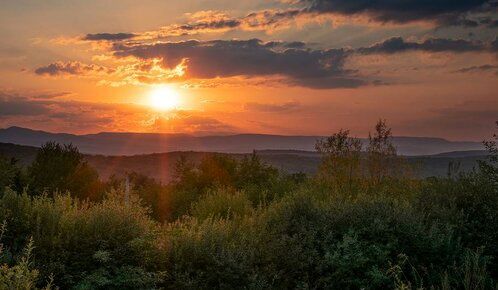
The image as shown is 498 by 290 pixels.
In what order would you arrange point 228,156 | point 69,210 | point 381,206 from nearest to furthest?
point 69,210, point 381,206, point 228,156

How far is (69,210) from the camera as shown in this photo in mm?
12156

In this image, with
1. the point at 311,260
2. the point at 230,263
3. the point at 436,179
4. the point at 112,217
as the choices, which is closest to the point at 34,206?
the point at 112,217

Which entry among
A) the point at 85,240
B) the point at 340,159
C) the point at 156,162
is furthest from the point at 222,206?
the point at 156,162

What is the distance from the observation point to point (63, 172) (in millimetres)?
24844

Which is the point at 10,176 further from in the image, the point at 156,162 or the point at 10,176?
the point at 156,162

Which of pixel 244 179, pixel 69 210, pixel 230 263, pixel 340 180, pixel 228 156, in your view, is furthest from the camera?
pixel 228 156

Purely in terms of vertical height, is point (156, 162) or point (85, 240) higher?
point (85, 240)

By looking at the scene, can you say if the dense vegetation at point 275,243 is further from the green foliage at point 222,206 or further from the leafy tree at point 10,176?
the leafy tree at point 10,176

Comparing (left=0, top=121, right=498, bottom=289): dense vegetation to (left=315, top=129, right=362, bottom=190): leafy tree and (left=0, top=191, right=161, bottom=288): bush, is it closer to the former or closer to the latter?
(left=0, top=191, right=161, bottom=288): bush

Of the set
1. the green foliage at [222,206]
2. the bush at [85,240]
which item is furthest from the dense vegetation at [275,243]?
the green foliage at [222,206]

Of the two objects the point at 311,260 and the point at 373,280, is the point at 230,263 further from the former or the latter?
the point at 373,280

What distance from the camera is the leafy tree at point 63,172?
24125 millimetres

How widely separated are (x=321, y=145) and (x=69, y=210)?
13.8m

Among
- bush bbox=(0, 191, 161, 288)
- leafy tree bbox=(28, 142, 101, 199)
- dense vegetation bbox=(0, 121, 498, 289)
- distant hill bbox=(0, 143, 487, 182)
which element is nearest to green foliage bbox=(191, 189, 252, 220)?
dense vegetation bbox=(0, 121, 498, 289)
